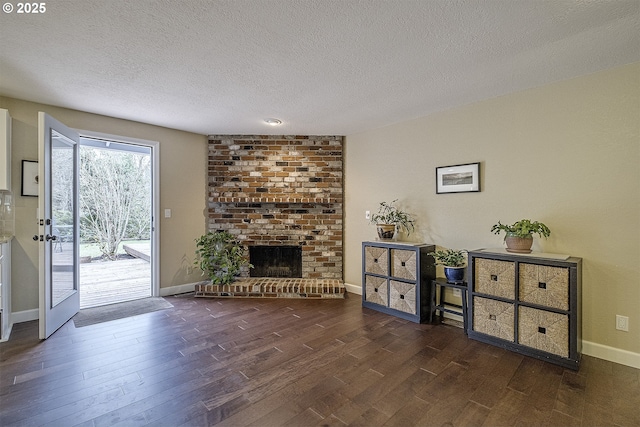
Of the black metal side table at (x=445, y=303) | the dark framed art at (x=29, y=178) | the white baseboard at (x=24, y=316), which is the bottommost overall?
the white baseboard at (x=24, y=316)

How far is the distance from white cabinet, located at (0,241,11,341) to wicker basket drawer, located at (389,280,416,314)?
12.1 ft

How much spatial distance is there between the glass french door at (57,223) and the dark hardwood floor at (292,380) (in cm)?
33

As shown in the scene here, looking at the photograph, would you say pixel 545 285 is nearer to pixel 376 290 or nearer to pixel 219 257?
pixel 376 290

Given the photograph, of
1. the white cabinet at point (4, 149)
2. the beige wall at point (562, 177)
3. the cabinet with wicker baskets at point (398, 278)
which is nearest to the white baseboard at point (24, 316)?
the white cabinet at point (4, 149)

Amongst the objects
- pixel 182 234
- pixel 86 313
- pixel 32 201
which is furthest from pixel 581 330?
pixel 32 201

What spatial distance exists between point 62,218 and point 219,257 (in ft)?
5.81

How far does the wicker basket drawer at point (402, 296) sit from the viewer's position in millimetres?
3055

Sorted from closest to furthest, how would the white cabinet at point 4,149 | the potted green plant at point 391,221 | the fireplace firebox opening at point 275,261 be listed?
1. the white cabinet at point 4,149
2. the potted green plant at point 391,221
3. the fireplace firebox opening at point 275,261

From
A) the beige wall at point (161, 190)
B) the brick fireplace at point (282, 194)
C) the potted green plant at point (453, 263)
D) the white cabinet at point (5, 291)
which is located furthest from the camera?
the brick fireplace at point (282, 194)

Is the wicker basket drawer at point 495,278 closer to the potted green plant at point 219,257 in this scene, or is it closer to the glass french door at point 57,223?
the potted green plant at point 219,257

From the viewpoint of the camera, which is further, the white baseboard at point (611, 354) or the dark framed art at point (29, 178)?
the dark framed art at point (29, 178)

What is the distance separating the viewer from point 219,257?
4102 millimetres

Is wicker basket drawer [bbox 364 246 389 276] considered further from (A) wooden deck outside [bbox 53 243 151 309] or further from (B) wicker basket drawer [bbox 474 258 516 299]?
(A) wooden deck outside [bbox 53 243 151 309]

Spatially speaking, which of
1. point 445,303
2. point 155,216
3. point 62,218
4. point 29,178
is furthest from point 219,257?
point 445,303
